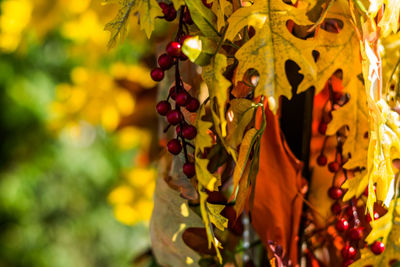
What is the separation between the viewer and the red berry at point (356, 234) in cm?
47

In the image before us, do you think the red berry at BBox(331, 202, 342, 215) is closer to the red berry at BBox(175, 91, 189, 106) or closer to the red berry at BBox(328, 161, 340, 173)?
the red berry at BBox(328, 161, 340, 173)

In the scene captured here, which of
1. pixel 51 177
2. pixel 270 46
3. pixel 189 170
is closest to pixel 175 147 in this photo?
pixel 189 170

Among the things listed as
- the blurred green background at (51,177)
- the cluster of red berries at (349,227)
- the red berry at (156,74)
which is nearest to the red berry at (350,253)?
the cluster of red berries at (349,227)

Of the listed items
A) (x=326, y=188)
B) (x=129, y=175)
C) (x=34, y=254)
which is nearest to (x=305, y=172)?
(x=326, y=188)

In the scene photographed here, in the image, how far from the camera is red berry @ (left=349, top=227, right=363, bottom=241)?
1.54ft

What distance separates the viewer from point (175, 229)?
0.53 m

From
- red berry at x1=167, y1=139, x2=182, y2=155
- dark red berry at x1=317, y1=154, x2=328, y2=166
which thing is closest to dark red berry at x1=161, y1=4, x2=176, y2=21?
red berry at x1=167, y1=139, x2=182, y2=155

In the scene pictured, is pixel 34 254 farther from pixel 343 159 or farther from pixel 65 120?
pixel 343 159

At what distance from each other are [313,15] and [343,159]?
18 centimetres

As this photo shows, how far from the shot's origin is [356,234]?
47 centimetres

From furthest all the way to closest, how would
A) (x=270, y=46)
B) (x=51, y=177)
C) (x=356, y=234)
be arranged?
(x=51, y=177) → (x=356, y=234) → (x=270, y=46)

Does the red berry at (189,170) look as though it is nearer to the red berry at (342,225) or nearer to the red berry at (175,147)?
the red berry at (175,147)

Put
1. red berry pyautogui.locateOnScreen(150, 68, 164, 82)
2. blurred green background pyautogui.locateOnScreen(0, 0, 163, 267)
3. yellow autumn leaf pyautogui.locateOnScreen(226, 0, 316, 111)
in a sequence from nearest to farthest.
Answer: yellow autumn leaf pyautogui.locateOnScreen(226, 0, 316, 111), red berry pyautogui.locateOnScreen(150, 68, 164, 82), blurred green background pyautogui.locateOnScreen(0, 0, 163, 267)

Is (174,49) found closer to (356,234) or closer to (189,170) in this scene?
(189,170)
